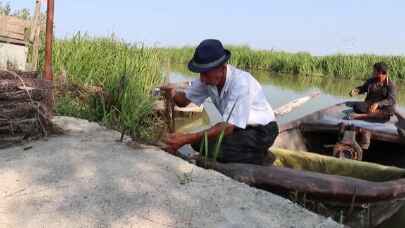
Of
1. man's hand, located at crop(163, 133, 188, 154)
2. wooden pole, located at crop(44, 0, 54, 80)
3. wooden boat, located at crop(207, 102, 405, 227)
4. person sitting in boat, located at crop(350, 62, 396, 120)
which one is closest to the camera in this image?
wooden boat, located at crop(207, 102, 405, 227)

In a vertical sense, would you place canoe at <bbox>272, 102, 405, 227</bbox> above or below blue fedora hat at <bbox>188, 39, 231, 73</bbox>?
below

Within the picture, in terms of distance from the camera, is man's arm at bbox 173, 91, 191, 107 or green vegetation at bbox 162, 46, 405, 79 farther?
green vegetation at bbox 162, 46, 405, 79

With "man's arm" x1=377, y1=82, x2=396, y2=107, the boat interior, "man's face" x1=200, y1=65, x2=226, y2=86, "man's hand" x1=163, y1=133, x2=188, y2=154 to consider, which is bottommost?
the boat interior

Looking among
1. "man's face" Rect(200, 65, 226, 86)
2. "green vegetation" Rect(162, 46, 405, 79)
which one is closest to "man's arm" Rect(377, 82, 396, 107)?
"man's face" Rect(200, 65, 226, 86)

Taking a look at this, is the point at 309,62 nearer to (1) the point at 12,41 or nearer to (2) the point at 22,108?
(1) the point at 12,41

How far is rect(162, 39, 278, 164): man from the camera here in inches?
124

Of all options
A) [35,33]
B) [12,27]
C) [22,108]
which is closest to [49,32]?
[22,108]

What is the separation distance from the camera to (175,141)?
3.35 meters

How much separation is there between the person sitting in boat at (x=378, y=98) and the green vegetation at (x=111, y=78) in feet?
9.98

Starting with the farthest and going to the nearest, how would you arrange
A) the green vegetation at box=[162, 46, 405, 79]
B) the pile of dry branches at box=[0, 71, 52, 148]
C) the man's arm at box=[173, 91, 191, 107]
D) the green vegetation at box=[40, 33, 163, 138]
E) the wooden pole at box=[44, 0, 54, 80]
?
the green vegetation at box=[162, 46, 405, 79] < the green vegetation at box=[40, 33, 163, 138] < the wooden pole at box=[44, 0, 54, 80] < the man's arm at box=[173, 91, 191, 107] < the pile of dry branches at box=[0, 71, 52, 148]

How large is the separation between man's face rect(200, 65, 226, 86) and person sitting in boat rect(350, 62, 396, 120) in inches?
151

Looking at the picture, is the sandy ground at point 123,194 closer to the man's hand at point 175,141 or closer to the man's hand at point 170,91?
the man's hand at point 175,141

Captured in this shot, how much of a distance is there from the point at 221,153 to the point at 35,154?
1.32 m

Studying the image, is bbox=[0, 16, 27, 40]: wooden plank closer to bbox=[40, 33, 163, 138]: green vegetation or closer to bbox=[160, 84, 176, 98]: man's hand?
bbox=[40, 33, 163, 138]: green vegetation
